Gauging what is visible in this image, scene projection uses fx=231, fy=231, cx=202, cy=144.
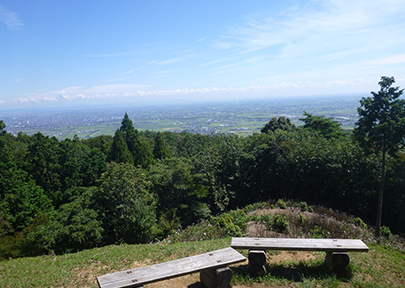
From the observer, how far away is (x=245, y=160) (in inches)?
786

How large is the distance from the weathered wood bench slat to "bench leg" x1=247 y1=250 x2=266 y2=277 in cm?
Answer: 9

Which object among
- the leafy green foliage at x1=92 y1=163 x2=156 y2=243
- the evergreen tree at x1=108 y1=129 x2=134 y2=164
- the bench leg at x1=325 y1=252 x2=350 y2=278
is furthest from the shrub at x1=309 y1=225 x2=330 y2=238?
the evergreen tree at x1=108 y1=129 x2=134 y2=164

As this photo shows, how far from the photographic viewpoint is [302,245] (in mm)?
4359

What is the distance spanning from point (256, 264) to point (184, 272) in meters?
1.50

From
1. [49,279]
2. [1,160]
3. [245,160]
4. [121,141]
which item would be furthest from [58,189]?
[49,279]

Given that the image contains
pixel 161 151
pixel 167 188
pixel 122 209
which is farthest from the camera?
pixel 161 151

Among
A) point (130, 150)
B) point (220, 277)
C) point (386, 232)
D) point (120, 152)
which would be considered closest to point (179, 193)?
point (386, 232)

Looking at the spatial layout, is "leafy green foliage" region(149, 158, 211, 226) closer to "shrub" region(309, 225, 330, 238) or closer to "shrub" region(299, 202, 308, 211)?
"shrub" region(299, 202, 308, 211)

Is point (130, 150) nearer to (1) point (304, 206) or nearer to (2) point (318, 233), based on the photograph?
(1) point (304, 206)

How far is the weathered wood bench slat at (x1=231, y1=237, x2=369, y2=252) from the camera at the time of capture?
427 centimetres

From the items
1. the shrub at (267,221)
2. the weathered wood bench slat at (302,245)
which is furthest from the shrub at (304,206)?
the weathered wood bench slat at (302,245)

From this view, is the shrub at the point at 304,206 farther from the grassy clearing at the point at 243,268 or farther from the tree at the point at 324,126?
the tree at the point at 324,126

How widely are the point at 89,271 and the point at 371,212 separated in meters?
18.3

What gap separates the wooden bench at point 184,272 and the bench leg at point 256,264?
0.43 metres
